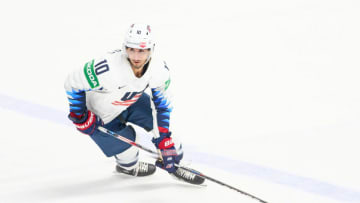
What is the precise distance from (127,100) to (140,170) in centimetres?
51

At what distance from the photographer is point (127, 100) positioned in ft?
10.2

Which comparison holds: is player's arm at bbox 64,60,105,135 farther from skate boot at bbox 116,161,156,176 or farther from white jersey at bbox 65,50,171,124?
skate boot at bbox 116,161,156,176

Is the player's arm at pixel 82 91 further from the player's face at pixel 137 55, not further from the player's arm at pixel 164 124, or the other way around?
the player's arm at pixel 164 124

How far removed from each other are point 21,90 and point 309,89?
2495 millimetres

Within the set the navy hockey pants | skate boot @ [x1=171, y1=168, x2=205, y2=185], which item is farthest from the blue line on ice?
the navy hockey pants

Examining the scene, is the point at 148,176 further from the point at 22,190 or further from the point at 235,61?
the point at 235,61

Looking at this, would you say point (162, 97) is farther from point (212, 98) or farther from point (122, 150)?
point (212, 98)

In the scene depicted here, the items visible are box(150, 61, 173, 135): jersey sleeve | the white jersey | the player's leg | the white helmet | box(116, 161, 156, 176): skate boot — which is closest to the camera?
the white helmet

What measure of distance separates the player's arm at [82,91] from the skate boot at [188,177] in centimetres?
Answer: 58

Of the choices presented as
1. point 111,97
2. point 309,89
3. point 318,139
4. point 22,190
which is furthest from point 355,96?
point 22,190

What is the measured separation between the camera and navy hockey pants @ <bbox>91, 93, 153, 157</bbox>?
321 centimetres

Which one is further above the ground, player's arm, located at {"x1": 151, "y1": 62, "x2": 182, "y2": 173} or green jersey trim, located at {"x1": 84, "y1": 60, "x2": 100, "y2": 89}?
green jersey trim, located at {"x1": 84, "y1": 60, "x2": 100, "y2": 89}

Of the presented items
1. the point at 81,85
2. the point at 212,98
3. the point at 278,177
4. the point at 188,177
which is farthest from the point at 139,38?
the point at 212,98

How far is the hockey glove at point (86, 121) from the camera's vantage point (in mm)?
3000
